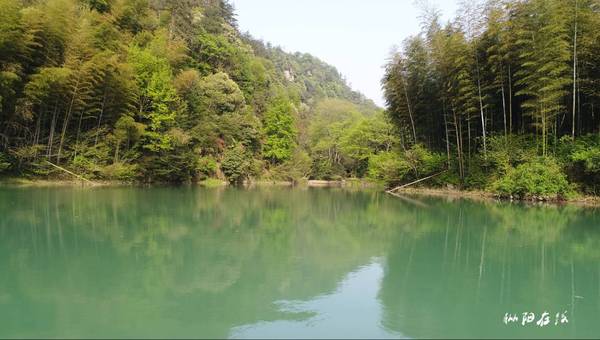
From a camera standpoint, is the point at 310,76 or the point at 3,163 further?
the point at 310,76

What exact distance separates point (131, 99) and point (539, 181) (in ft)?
73.5

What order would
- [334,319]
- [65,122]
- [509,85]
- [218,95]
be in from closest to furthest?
[334,319], [509,85], [65,122], [218,95]

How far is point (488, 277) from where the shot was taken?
6.26 m

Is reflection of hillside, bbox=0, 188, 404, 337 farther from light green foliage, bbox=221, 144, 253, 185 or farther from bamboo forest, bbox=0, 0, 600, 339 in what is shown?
light green foliage, bbox=221, 144, 253, 185

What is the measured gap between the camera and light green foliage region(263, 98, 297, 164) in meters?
41.6

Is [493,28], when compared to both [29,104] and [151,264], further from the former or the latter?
[29,104]

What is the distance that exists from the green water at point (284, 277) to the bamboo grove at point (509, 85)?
803 cm

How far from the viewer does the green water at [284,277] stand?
13.5 ft

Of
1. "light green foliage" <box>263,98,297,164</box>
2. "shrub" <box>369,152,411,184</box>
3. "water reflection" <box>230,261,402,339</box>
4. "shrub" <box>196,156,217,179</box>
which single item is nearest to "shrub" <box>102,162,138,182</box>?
"shrub" <box>196,156,217,179</box>

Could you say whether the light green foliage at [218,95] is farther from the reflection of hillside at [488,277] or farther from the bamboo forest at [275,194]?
the reflection of hillside at [488,277]

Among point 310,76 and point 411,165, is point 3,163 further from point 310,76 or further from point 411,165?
point 310,76

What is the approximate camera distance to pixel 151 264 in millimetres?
6406

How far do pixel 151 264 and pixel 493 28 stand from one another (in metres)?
18.4

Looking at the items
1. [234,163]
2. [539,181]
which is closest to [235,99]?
[234,163]
